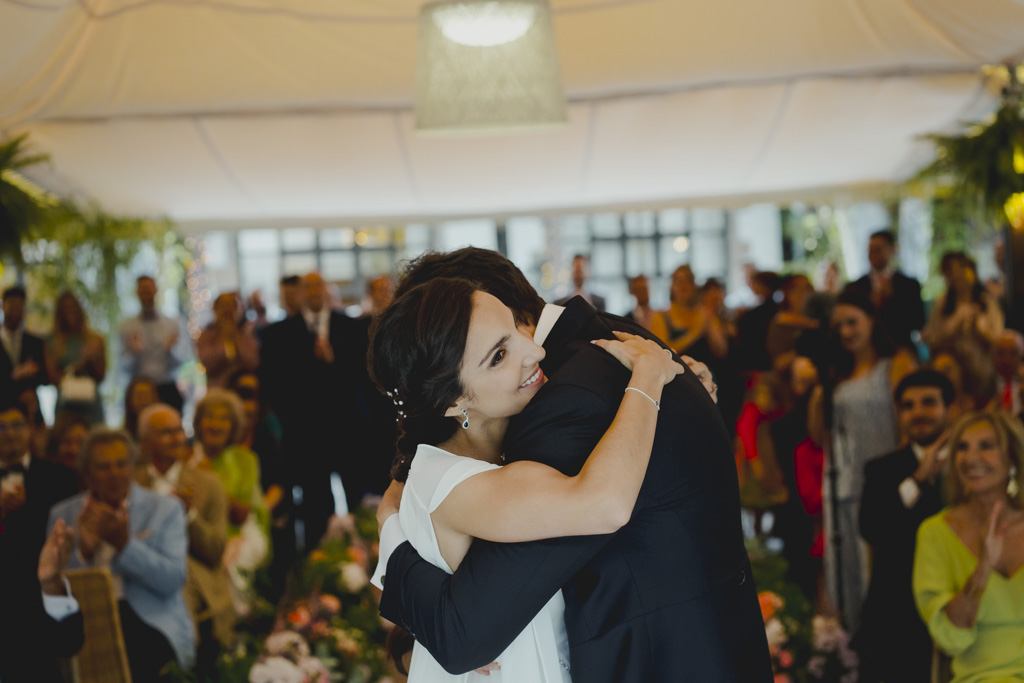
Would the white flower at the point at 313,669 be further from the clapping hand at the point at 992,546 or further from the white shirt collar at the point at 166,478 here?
the clapping hand at the point at 992,546

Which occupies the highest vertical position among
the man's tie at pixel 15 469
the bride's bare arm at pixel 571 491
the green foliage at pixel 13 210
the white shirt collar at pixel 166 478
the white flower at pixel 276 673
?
the green foliage at pixel 13 210

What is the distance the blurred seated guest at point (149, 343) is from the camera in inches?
287

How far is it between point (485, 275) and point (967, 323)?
14.7 feet

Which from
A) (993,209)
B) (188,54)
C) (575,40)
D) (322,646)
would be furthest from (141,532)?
(993,209)

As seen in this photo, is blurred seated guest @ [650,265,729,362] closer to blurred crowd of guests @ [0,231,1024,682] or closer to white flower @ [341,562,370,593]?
blurred crowd of guests @ [0,231,1024,682]

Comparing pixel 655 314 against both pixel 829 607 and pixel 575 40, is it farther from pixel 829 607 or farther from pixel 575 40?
pixel 829 607

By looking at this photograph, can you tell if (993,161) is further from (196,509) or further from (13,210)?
(13,210)

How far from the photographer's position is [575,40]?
16.2 ft

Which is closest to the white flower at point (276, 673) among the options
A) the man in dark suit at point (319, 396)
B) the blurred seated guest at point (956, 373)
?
the man in dark suit at point (319, 396)

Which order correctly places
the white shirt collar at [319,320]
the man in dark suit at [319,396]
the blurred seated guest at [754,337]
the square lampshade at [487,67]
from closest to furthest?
the square lampshade at [487,67]
the man in dark suit at [319,396]
the white shirt collar at [319,320]
the blurred seated guest at [754,337]

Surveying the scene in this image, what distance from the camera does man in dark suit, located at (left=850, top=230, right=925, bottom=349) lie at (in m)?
5.93

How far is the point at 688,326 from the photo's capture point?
257 inches

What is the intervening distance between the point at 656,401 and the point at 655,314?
5.20 m

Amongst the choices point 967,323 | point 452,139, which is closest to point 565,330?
point 967,323
